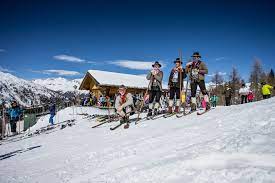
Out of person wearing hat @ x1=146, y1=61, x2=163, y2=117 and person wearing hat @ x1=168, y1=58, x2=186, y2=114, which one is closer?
person wearing hat @ x1=168, y1=58, x2=186, y2=114

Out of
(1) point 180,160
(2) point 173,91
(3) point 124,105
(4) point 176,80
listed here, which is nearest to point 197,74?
(4) point 176,80

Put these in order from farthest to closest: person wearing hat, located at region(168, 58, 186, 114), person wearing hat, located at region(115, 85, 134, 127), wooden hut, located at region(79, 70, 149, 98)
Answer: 1. wooden hut, located at region(79, 70, 149, 98)
2. person wearing hat, located at region(168, 58, 186, 114)
3. person wearing hat, located at region(115, 85, 134, 127)

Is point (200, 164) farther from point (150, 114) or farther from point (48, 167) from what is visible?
point (150, 114)

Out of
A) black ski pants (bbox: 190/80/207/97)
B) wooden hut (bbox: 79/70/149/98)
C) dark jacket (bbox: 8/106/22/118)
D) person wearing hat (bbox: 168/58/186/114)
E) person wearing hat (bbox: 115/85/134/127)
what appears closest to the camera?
black ski pants (bbox: 190/80/207/97)

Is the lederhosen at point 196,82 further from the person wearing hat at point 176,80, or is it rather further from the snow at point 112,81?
the snow at point 112,81

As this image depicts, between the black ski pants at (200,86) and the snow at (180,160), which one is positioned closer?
the snow at (180,160)

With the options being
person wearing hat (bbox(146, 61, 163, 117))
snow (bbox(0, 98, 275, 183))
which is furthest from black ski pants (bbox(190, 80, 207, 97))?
snow (bbox(0, 98, 275, 183))

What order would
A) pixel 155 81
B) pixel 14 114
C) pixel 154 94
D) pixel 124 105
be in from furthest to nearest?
pixel 14 114
pixel 154 94
pixel 155 81
pixel 124 105

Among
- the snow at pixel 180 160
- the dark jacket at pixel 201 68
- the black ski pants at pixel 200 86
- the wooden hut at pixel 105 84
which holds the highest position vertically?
the wooden hut at pixel 105 84

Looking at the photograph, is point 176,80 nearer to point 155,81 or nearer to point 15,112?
point 155,81

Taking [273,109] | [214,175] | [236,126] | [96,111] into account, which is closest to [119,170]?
[214,175]

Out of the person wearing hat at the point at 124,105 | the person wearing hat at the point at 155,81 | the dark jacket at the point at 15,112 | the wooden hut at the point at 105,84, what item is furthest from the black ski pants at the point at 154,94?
the wooden hut at the point at 105,84

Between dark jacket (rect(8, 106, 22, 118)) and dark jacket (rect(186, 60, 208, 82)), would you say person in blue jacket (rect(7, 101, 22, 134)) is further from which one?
dark jacket (rect(186, 60, 208, 82))

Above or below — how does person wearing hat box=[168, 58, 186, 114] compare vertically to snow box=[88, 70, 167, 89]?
below
